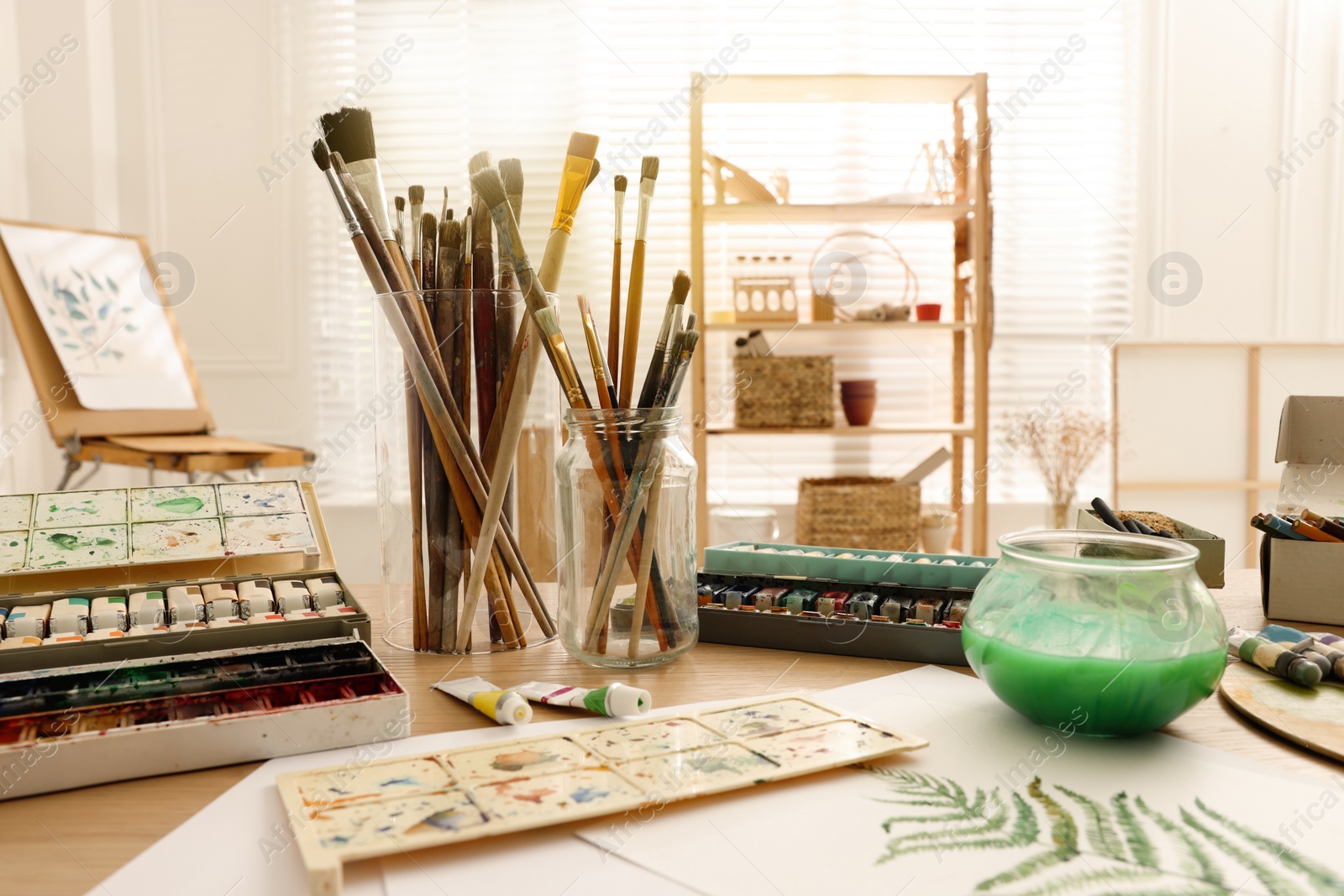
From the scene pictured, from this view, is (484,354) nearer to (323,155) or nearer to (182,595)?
(323,155)

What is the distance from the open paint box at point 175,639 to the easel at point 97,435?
5.63 feet

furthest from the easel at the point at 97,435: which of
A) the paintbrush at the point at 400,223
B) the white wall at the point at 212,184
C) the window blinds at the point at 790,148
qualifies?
the paintbrush at the point at 400,223

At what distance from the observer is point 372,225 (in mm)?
793

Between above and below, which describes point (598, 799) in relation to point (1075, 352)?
below

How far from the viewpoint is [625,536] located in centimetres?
73

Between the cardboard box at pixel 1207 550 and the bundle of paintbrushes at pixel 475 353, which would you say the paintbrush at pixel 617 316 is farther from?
the cardboard box at pixel 1207 550

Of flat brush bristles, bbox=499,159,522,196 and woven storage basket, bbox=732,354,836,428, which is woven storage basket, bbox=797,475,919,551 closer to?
woven storage basket, bbox=732,354,836,428

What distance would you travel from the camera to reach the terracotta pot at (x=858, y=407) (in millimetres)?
2980

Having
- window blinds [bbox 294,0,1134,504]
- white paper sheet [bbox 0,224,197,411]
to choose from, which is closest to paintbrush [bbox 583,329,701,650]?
white paper sheet [bbox 0,224,197,411]

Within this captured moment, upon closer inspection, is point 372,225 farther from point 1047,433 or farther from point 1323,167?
point 1323,167

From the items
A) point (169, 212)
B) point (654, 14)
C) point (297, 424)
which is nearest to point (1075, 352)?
point (654, 14)

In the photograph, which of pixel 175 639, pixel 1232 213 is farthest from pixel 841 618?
pixel 1232 213

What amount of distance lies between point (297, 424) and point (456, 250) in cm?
271

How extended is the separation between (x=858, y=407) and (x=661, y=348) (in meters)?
2.30
